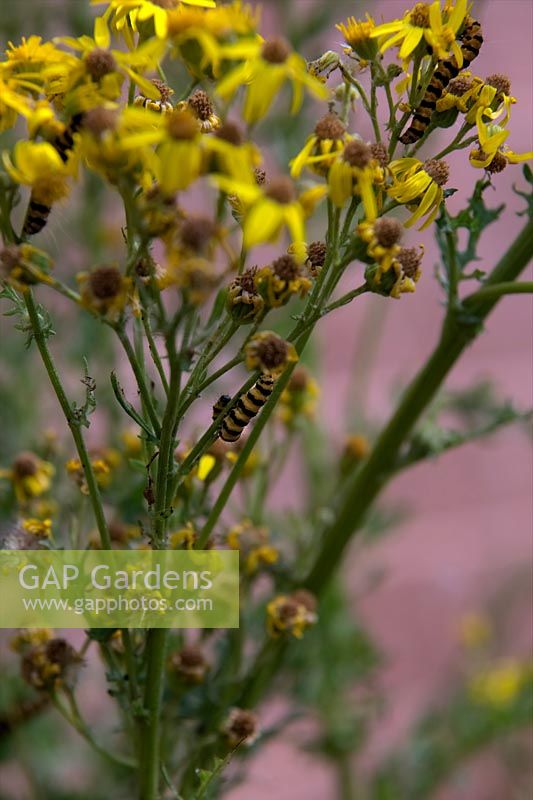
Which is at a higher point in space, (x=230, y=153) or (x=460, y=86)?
(x=460, y=86)

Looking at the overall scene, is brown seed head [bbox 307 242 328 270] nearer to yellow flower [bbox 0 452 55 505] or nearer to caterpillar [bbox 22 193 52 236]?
caterpillar [bbox 22 193 52 236]

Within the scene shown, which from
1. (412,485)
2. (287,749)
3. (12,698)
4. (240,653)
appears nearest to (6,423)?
(12,698)

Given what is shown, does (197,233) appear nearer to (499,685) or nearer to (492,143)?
(492,143)

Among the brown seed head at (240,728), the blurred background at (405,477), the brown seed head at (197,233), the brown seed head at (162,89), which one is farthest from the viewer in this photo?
the blurred background at (405,477)

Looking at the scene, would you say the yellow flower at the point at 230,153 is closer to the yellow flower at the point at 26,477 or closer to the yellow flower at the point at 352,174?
the yellow flower at the point at 352,174

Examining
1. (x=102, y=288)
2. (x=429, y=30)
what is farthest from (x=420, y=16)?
(x=102, y=288)

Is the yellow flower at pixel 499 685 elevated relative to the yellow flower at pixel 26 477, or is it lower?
elevated

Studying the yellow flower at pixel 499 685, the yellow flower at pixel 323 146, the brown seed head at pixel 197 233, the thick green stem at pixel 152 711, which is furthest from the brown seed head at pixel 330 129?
the yellow flower at pixel 499 685

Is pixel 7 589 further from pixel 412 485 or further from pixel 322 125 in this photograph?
pixel 412 485
